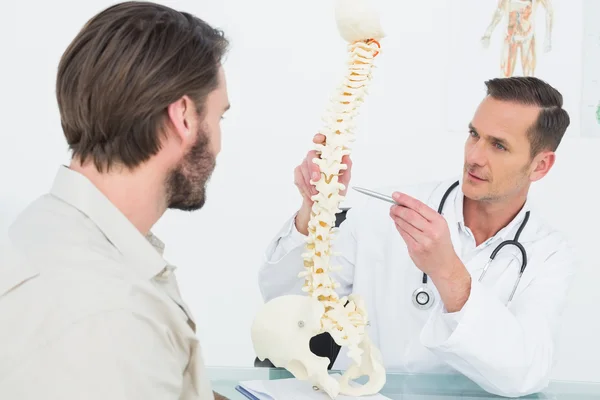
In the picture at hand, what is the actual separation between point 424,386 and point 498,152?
728 mm

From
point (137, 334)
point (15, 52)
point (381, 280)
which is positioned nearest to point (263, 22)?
point (15, 52)

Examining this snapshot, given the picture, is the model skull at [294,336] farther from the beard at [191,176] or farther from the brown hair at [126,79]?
the brown hair at [126,79]

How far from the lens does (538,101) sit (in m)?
2.14

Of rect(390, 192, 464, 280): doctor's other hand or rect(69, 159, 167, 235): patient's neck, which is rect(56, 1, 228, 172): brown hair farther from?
rect(390, 192, 464, 280): doctor's other hand

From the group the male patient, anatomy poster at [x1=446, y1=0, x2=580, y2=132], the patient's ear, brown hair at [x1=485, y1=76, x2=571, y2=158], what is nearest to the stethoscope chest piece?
brown hair at [x1=485, y1=76, x2=571, y2=158]

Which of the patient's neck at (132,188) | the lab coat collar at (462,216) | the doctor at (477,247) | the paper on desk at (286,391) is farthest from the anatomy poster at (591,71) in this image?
the patient's neck at (132,188)

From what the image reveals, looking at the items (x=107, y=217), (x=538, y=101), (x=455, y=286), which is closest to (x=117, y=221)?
(x=107, y=217)

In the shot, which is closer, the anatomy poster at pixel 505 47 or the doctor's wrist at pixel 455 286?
the doctor's wrist at pixel 455 286

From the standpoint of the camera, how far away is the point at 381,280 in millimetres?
2201

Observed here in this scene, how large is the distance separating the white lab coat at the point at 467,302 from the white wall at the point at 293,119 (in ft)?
2.70

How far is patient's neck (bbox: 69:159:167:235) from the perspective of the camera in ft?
3.87

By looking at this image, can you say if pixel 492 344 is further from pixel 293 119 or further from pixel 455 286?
pixel 293 119

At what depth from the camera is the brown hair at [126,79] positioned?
45.9 inches

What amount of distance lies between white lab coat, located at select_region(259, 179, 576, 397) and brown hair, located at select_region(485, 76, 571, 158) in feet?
0.68
